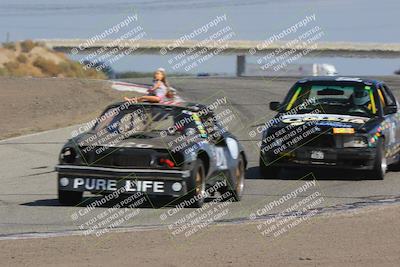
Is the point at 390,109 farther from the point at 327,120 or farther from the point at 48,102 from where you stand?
the point at 48,102

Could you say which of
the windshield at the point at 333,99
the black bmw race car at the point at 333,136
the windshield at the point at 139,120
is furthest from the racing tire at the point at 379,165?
the windshield at the point at 139,120

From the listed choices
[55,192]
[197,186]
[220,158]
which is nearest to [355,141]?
[220,158]

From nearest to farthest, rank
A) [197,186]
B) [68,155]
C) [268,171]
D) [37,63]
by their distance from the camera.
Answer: [197,186] → [68,155] → [268,171] → [37,63]

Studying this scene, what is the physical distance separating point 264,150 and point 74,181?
404cm

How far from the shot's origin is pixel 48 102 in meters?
30.1

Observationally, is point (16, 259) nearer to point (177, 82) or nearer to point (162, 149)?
point (162, 149)

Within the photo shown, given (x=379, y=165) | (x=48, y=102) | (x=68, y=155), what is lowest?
(x=48, y=102)

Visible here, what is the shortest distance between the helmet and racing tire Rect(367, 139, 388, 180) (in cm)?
84

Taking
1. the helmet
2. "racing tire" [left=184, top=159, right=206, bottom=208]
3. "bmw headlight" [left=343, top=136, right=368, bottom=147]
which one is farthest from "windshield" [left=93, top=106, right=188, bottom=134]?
the helmet

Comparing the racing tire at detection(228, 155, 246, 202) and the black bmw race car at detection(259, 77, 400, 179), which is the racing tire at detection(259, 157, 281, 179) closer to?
the black bmw race car at detection(259, 77, 400, 179)

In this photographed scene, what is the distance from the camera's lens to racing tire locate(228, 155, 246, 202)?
40.3ft

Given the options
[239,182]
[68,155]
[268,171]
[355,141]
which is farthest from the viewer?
[268,171]

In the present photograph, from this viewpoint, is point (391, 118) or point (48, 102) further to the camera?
point (48, 102)

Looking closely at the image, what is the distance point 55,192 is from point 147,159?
99.4 inches
